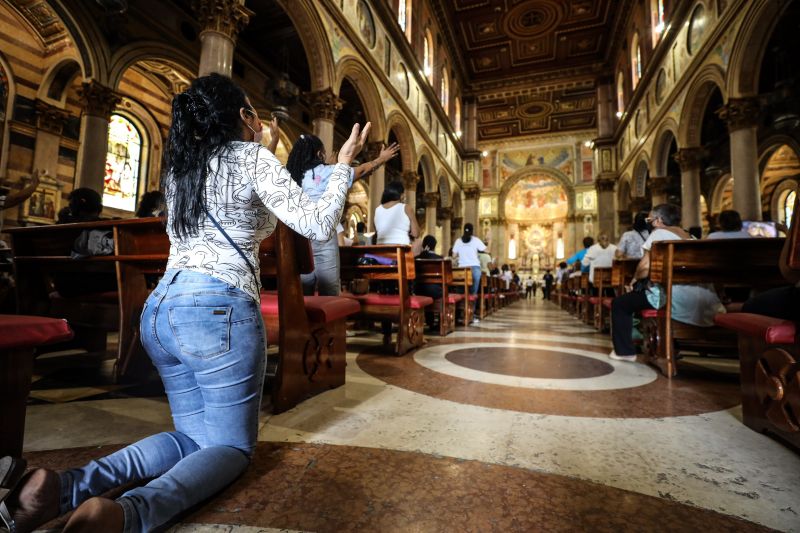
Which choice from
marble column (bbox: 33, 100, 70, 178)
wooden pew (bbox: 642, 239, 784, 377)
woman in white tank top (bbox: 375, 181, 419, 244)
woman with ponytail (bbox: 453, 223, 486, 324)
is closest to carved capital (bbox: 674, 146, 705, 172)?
woman with ponytail (bbox: 453, 223, 486, 324)

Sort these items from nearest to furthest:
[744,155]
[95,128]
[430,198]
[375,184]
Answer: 1. [95,128]
2. [744,155]
3. [375,184]
4. [430,198]

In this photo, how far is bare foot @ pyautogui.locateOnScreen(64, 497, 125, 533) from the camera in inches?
26.6

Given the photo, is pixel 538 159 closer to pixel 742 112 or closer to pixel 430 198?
pixel 430 198

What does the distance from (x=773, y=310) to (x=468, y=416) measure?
1.49 metres

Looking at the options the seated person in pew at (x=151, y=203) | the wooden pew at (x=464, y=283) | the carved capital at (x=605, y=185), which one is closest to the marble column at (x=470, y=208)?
the carved capital at (x=605, y=185)

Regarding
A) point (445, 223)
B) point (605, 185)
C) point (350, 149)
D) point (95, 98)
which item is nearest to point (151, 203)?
point (350, 149)

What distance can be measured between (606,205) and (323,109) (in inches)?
632

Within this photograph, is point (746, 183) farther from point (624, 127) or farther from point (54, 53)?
point (54, 53)

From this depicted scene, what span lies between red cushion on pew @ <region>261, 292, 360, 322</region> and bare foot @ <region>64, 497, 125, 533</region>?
4.13 feet

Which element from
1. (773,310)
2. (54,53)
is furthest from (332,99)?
(773,310)

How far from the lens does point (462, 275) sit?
6.10 metres

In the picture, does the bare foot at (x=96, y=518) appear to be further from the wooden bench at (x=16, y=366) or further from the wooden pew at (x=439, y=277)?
the wooden pew at (x=439, y=277)

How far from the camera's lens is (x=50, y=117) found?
358 inches

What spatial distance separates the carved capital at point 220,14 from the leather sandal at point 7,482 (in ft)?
19.8
